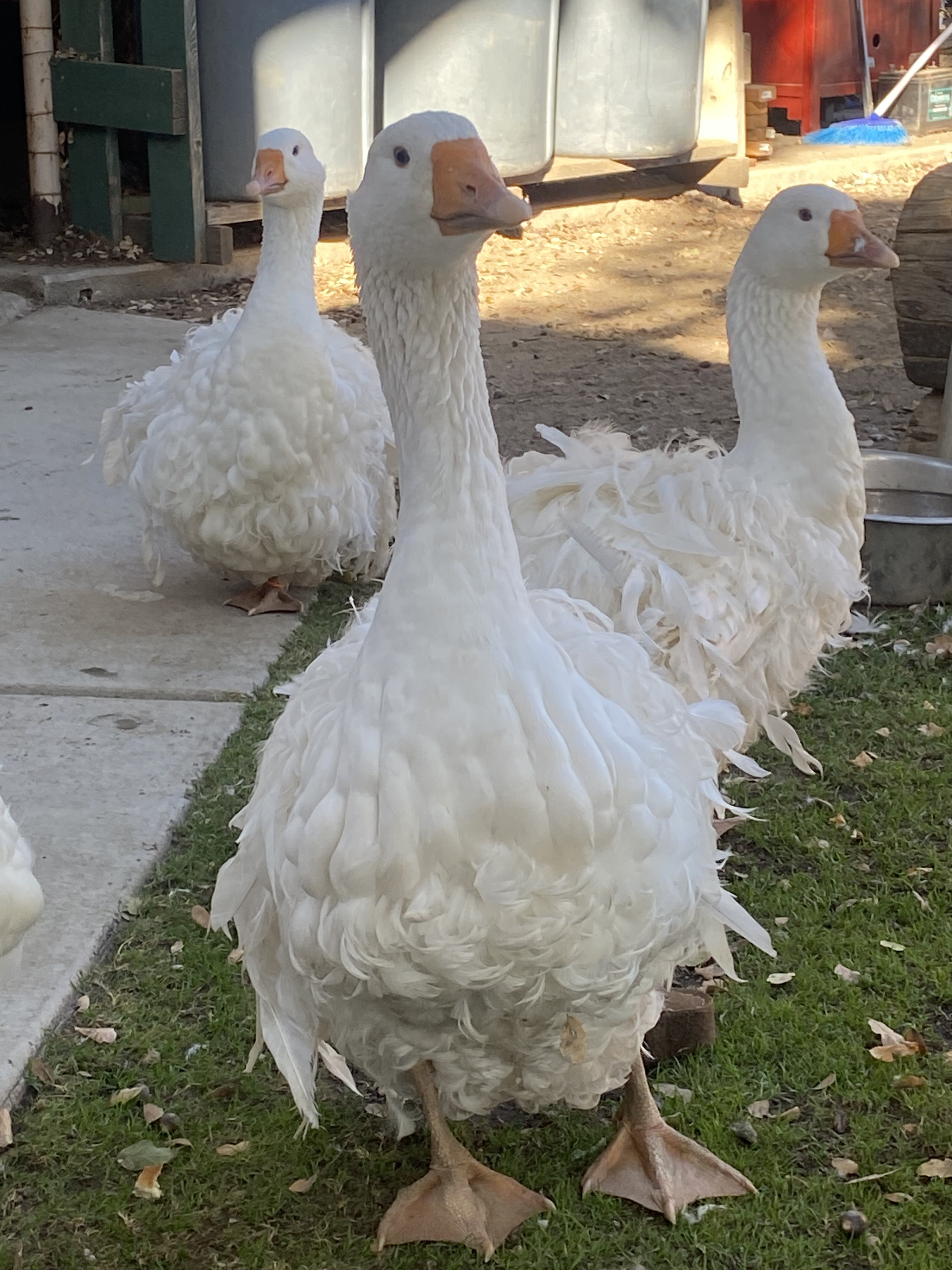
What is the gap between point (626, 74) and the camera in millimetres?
11078

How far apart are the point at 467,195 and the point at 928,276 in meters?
4.45

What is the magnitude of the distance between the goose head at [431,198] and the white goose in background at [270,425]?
2440 mm

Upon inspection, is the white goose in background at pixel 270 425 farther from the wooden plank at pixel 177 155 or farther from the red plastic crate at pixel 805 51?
the red plastic crate at pixel 805 51

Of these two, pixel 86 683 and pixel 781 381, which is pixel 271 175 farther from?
pixel 781 381

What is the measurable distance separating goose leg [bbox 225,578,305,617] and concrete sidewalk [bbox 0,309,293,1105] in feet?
0.15

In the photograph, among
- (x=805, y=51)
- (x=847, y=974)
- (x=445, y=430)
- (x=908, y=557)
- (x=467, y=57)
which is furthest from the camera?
(x=805, y=51)

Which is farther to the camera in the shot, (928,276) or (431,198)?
(928,276)

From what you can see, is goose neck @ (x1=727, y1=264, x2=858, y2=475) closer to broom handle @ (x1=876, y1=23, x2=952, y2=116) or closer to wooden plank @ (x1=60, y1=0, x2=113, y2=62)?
wooden plank @ (x1=60, y1=0, x2=113, y2=62)

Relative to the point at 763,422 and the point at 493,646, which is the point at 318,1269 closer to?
the point at 493,646

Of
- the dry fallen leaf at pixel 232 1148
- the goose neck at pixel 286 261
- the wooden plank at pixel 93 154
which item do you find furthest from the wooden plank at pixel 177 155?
the dry fallen leaf at pixel 232 1148

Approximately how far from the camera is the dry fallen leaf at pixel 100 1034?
3076mm

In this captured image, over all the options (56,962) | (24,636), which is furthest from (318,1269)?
(24,636)

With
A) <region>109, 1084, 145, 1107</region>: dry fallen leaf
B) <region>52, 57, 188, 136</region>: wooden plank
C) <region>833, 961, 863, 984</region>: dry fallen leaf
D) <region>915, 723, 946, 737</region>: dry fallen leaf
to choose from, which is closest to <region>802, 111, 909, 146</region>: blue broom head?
<region>52, 57, 188, 136</region>: wooden plank

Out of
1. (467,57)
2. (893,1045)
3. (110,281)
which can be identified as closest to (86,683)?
(893,1045)
